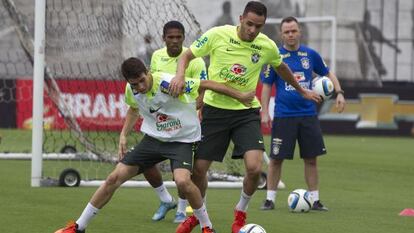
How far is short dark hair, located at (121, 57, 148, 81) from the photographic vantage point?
8.64 metres

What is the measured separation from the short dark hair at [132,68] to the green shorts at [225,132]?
4.25 feet

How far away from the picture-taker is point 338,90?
11578 mm

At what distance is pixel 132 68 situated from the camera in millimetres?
8648

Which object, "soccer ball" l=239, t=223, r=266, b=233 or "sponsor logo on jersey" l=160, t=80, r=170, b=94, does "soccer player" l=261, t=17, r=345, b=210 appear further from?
"sponsor logo on jersey" l=160, t=80, r=170, b=94

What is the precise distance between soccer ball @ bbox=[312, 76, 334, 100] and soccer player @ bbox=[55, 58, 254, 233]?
2.41m

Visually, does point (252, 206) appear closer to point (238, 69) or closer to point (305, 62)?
point (305, 62)

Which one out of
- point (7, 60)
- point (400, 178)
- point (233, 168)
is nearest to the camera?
point (233, 168)

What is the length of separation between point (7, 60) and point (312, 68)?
17.4 meters

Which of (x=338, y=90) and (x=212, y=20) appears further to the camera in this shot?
(x=212, y=20)

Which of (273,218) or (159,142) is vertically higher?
(159,142)

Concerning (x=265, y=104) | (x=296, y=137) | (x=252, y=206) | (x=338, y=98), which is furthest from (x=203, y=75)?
(x=252, y=206)

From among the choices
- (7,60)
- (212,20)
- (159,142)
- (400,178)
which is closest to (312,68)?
(159,142)

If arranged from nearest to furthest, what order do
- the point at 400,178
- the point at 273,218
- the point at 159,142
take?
the point at 159,142 → the point at 273,218 → the point at 400,178

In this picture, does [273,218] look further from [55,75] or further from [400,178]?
[55,75]
